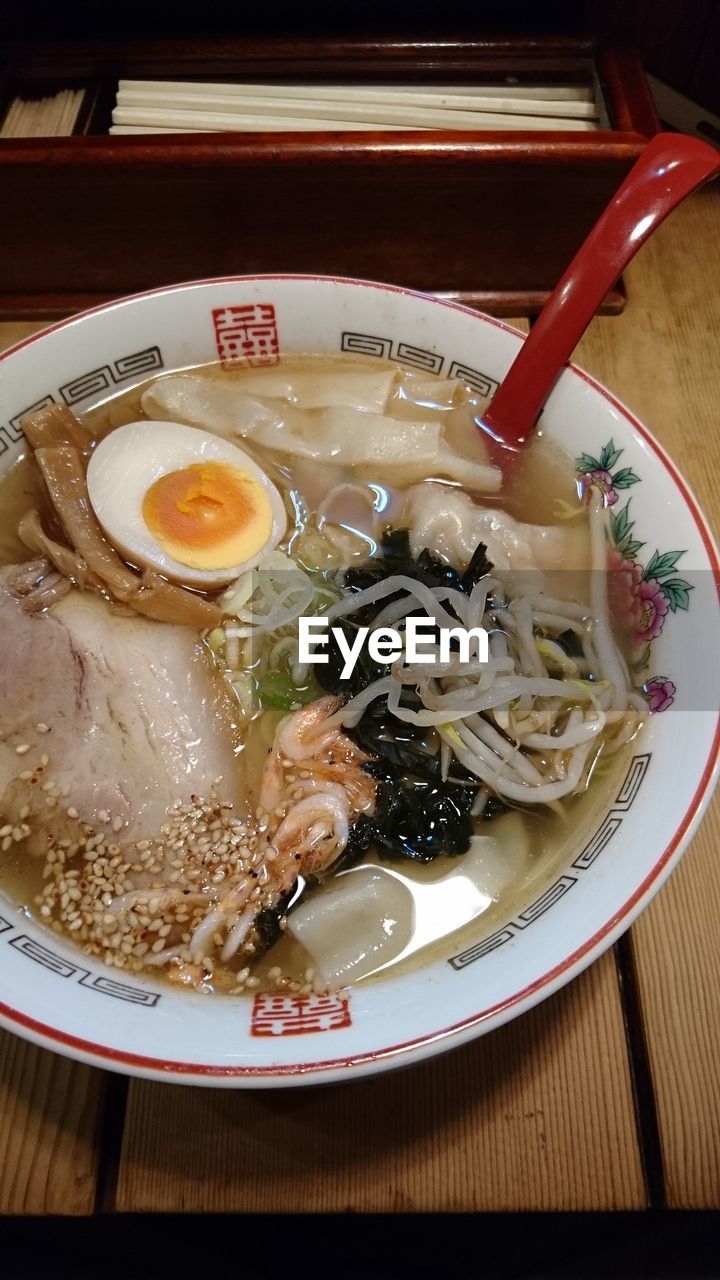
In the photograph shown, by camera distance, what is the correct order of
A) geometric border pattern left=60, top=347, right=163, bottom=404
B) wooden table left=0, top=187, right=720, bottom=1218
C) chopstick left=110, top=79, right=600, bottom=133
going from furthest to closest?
chopstick left=110, top=79, right=600, bottom=133 < geometric border pattern left=60, top=347, right=163, bottom=404 < wooden table left=0, top=187, right=720, bottom=1218

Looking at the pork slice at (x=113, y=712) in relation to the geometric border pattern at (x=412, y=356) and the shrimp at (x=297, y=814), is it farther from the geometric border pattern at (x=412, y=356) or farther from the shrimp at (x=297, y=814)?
the geometric border pattern at (x=412, y=356)

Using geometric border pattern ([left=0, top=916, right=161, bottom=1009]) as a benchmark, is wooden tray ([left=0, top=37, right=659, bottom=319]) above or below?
above

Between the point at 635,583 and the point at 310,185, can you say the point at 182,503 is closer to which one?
the point at 310,185

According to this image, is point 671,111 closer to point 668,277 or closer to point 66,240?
point 668,277

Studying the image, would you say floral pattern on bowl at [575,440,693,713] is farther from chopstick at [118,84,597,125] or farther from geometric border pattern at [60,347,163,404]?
chopstick at [118,84,597,125]

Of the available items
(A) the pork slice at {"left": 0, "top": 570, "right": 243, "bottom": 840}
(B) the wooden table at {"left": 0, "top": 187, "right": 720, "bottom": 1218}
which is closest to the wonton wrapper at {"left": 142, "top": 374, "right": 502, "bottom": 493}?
(A) the pork slice at {"left": 0, "top": 570, "right": 243, "bottom": 840}

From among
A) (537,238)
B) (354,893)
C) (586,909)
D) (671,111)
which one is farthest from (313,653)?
(671,111)

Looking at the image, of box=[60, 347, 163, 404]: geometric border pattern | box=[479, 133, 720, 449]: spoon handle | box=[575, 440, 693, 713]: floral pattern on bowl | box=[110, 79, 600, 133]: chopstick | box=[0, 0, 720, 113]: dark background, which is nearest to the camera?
box=[575, 440, 693, 713]: floral pattern on bowl
